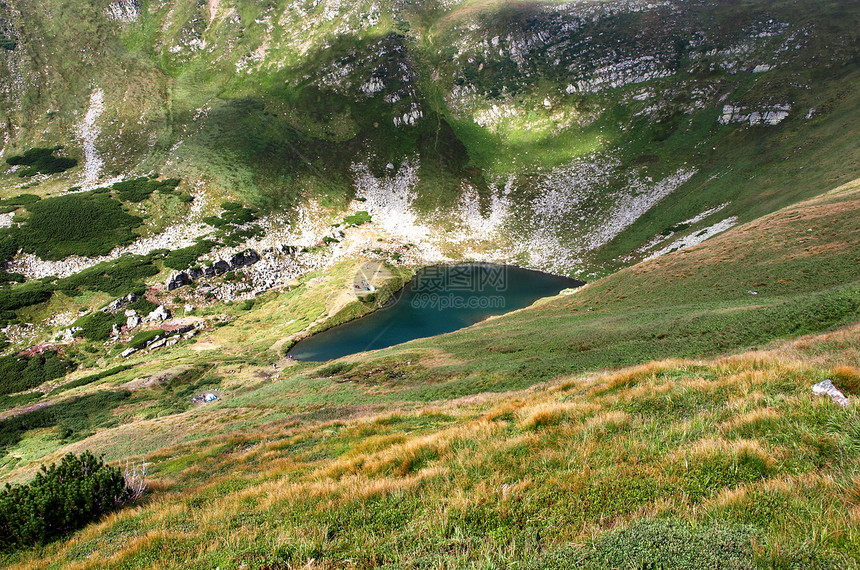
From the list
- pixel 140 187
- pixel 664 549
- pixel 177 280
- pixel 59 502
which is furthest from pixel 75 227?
pixel 664 549

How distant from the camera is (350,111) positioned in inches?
3922

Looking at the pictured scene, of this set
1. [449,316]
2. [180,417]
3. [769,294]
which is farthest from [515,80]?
[180,417]

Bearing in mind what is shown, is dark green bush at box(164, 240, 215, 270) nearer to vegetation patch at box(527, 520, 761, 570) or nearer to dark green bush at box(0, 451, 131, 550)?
dark green bush at box(0, 451, 131, 550)

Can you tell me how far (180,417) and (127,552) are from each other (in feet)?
98.1

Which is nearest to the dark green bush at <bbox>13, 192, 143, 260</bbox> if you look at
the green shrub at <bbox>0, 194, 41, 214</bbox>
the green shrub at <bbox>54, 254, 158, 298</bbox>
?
the green shrub at <bbox>0, 194, 41, 214</bbox>

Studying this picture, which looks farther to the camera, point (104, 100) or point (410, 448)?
point (104, 100)

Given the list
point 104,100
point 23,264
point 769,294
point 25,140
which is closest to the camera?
point 769,294

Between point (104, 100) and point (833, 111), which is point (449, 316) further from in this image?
point (104, 100)

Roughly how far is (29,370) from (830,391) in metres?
64.1

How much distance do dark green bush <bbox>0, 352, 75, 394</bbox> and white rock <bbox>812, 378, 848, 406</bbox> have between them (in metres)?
62.0

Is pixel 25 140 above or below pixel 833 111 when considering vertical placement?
above

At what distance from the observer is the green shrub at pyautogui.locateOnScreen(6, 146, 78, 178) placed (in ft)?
223

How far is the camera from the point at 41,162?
69438mm

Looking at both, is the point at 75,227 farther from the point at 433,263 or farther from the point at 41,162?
the point at 433,263
